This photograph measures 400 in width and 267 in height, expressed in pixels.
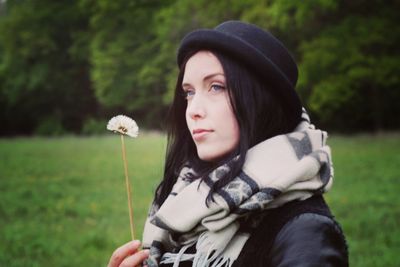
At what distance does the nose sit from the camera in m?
1.49

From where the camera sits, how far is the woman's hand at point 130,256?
150 cm

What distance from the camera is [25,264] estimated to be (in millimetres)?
4387

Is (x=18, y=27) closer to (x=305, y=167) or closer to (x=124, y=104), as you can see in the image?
(x=124, y=104)

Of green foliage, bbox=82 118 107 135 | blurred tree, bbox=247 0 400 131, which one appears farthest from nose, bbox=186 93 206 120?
green foliage, bbox=82 118 107 135

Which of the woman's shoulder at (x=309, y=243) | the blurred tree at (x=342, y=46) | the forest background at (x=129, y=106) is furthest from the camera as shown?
the blurred tree at (x=342, y=46)

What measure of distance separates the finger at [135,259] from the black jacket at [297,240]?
0.86 ft

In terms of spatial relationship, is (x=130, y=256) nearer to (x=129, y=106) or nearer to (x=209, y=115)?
(x=209, y=115)

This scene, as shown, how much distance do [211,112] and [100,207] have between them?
552 cm

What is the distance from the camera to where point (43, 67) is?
32.1m

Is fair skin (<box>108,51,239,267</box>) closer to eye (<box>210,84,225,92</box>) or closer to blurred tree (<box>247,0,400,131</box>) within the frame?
eye (<box>210,84,225,92</box>)

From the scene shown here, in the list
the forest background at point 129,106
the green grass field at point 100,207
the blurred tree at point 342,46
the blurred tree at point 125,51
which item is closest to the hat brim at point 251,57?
the forest background at point 129,106

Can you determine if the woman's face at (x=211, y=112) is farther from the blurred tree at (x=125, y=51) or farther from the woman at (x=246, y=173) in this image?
the blurred tree at (x=125, y=51)

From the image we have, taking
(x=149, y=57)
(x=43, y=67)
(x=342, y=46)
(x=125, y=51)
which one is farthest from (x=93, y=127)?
(x=342, y=46)

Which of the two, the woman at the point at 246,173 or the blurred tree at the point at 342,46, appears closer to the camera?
the woman at the point at 246,173
